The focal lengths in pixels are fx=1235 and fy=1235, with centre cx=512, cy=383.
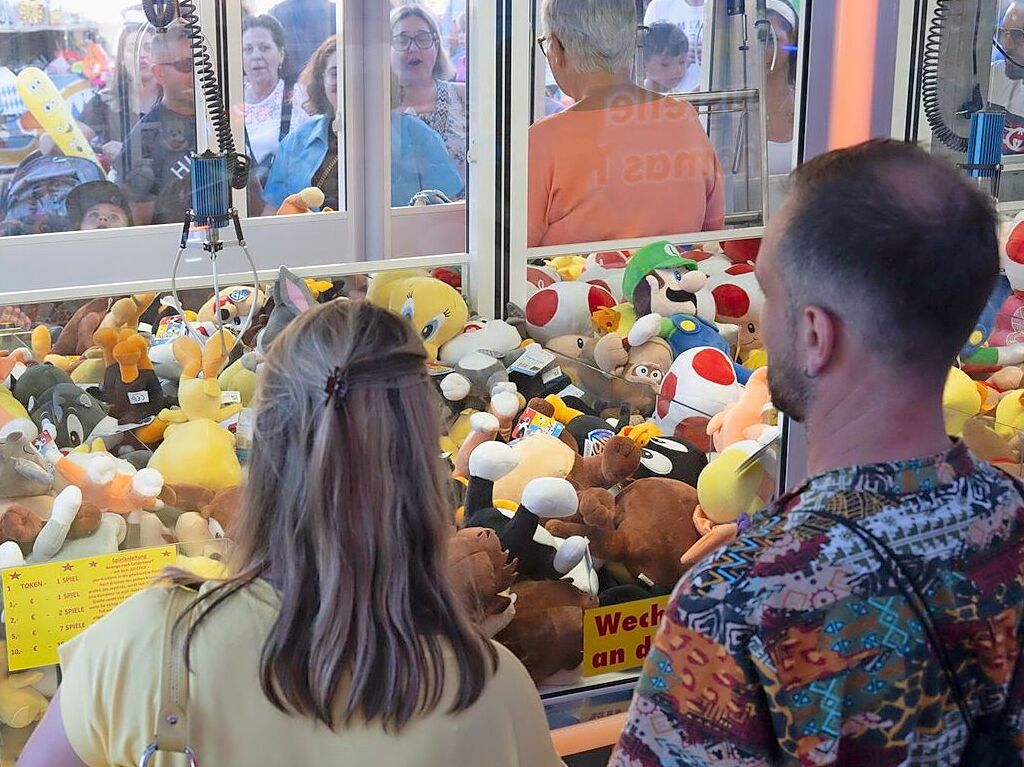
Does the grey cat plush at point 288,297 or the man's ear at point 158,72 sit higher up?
the man's ear at point 158,72

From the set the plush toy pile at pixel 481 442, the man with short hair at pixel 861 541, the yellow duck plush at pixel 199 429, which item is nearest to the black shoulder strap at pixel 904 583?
the man with short hair at pixel 861 541

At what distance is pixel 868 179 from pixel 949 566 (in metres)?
0.26

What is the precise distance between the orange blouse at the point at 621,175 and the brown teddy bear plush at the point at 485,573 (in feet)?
2.04

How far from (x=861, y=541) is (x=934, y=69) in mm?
1586

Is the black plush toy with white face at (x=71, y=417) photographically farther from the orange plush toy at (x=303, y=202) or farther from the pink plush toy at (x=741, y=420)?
the pink plush toy at (x=741, y=420)

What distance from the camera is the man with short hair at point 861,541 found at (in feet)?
2.56

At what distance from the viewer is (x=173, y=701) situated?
90 cm

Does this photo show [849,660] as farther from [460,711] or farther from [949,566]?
[460,711]

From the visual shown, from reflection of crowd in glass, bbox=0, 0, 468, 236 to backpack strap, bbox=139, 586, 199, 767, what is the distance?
3.24 feet

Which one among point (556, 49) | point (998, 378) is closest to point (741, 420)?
point (998, 378)

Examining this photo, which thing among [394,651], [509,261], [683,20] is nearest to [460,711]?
[394,651]

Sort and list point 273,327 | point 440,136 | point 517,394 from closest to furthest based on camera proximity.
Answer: point 273,327 → point 517,394 → point 440,136

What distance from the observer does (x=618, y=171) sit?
80.8 inches

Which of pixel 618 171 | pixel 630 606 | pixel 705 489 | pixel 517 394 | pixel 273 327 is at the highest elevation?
pixel 618 171
